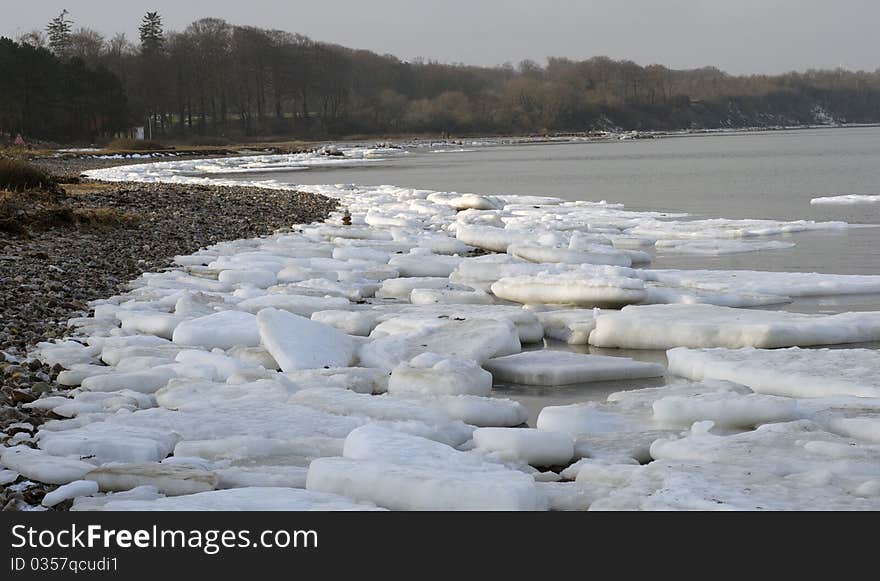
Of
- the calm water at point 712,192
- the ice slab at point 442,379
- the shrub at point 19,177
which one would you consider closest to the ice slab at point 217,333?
the ice slab at point 442,379

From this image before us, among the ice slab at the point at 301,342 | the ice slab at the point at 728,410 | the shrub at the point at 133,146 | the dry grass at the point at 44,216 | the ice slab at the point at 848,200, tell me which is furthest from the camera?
the shrub at the point at 133,146

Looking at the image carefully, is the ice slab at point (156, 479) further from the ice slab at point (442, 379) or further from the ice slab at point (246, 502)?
the ice slab at point (442, 379)

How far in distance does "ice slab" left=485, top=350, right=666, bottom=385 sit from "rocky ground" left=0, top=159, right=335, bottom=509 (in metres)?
2.46

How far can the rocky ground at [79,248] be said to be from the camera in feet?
16.1

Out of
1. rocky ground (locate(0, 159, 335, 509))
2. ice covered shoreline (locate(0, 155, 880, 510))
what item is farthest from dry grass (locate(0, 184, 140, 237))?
ice covered shoreline (locate(0, 155, 880, 510))

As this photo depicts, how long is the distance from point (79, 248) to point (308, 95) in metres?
87.1

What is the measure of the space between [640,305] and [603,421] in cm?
324

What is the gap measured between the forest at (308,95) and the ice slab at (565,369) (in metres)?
48.6

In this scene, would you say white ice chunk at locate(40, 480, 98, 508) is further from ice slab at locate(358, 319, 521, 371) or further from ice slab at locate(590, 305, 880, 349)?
ice slab at locate(590, 305, 880, 349)

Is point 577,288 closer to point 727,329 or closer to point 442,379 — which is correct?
point 727,329

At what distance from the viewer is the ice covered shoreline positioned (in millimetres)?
3525
